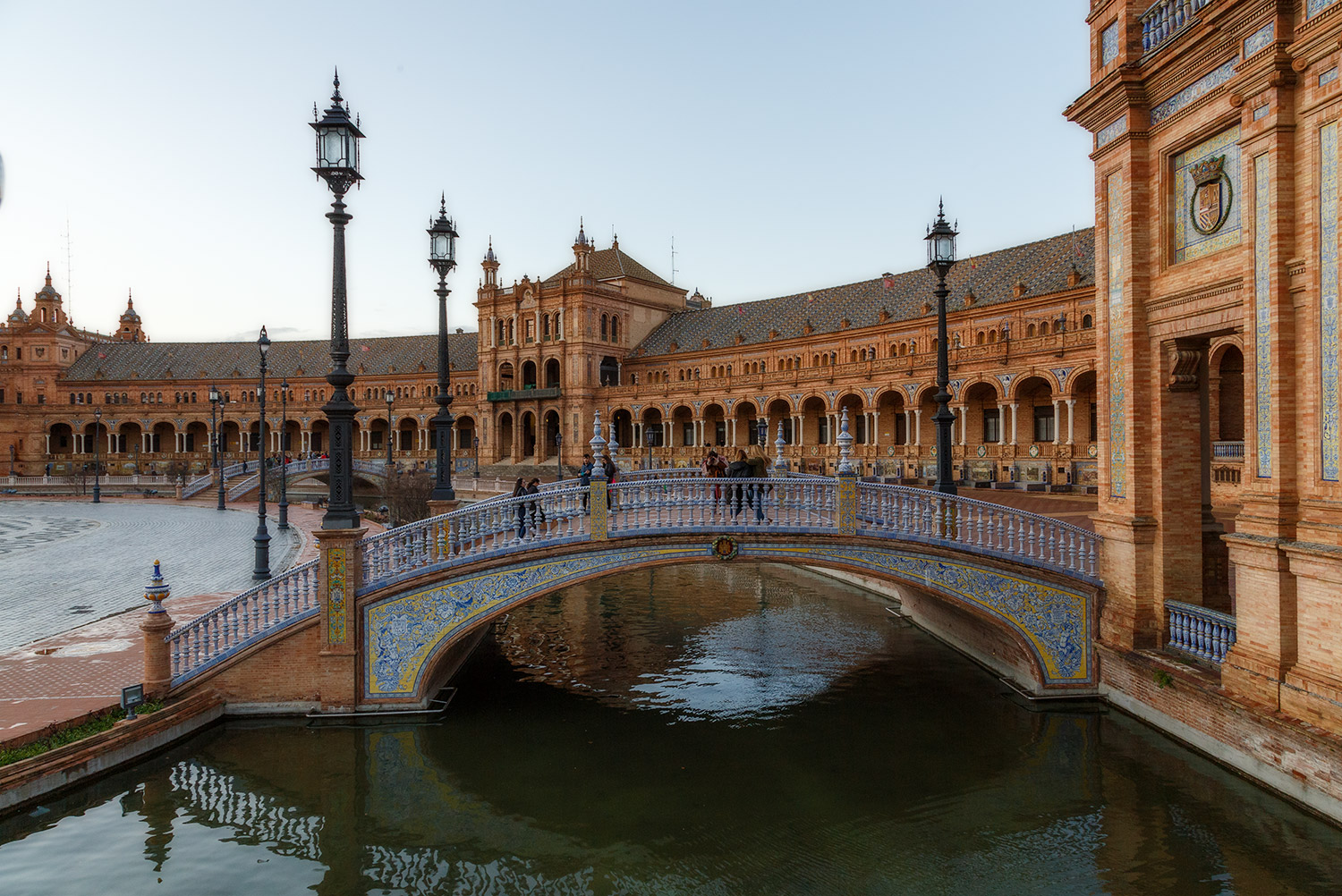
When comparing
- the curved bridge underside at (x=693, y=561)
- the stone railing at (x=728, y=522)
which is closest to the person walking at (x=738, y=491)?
the stone railing at (x=728, y=522)

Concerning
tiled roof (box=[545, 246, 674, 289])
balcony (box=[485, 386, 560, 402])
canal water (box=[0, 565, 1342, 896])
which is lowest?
canal water (box=[0, 565, 1342, 896])

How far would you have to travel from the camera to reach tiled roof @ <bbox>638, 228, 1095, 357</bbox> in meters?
41.0

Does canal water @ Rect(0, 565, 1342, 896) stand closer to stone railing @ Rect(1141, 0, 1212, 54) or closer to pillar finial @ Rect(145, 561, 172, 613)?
pillar finial @ Rect(145, 561, 172, 613)

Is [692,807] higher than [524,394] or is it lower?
lower

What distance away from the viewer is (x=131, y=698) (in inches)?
423

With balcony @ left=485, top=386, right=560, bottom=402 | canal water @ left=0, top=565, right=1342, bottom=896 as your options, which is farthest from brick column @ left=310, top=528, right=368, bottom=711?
balcony @ left=485, top=386, right=560, bottom=402

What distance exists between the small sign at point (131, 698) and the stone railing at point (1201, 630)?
1377 centimetres

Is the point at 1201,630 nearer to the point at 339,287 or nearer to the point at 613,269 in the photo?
the point at 339,287

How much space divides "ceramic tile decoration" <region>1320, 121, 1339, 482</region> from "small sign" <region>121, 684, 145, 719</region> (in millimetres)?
14295

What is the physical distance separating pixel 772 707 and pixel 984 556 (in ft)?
13.2

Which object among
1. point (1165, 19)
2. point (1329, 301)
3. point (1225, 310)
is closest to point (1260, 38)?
point (1165, 19)

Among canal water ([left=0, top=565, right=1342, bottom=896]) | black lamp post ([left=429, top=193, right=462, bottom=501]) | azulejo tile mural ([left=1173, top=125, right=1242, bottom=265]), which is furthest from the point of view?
black lamp post ([left=429, top=193, right=462, bottom=501])

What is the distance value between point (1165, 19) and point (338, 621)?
1424cm

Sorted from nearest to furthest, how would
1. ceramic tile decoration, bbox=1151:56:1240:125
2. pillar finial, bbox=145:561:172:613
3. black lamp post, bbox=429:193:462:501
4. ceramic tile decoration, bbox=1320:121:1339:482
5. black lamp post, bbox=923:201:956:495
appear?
ceramic tile decoration, bbox=1320:121:1339:482, ceramic tile decoration, bbox=1151:56:1240:125, pillar finial, bbox=145:561:172:613, black lamp post, bbox=923:201:956:495, black lamp post, bbox=429:193:462:501
